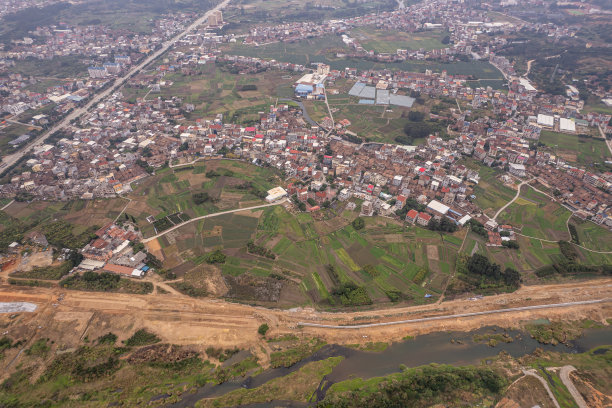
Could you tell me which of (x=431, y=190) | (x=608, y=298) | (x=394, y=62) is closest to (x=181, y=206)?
(x=431, y=190)

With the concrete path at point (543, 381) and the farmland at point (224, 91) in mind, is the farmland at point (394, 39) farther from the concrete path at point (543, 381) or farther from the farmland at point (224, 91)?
the concrete path at point (543, 381)

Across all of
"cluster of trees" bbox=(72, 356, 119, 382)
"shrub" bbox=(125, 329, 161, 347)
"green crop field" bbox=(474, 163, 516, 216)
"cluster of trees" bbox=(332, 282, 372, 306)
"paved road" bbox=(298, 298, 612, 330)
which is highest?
"green crop field" bbox=(474, 163, 516, 216)

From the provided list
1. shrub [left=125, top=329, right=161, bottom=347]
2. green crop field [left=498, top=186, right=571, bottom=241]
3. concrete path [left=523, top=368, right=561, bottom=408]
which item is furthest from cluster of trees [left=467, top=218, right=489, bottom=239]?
shrub [left=125, top=329, right=161, bottom=347]

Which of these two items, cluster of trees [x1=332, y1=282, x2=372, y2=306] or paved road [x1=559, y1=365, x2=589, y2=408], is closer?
paved road [x1=559, y1=365, x2=589, y2=408]

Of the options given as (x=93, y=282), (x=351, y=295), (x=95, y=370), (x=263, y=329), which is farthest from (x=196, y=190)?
(x=351, y=295)

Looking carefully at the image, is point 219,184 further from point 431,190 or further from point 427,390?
point 427,390

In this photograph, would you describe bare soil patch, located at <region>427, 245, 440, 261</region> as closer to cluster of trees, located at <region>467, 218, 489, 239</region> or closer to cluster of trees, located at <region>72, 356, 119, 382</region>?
cluster of trees, located at <region>467, 218, 489, 239</region>

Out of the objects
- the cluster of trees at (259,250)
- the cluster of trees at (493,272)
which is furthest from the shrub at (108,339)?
the cluster of trees at (493,272)
